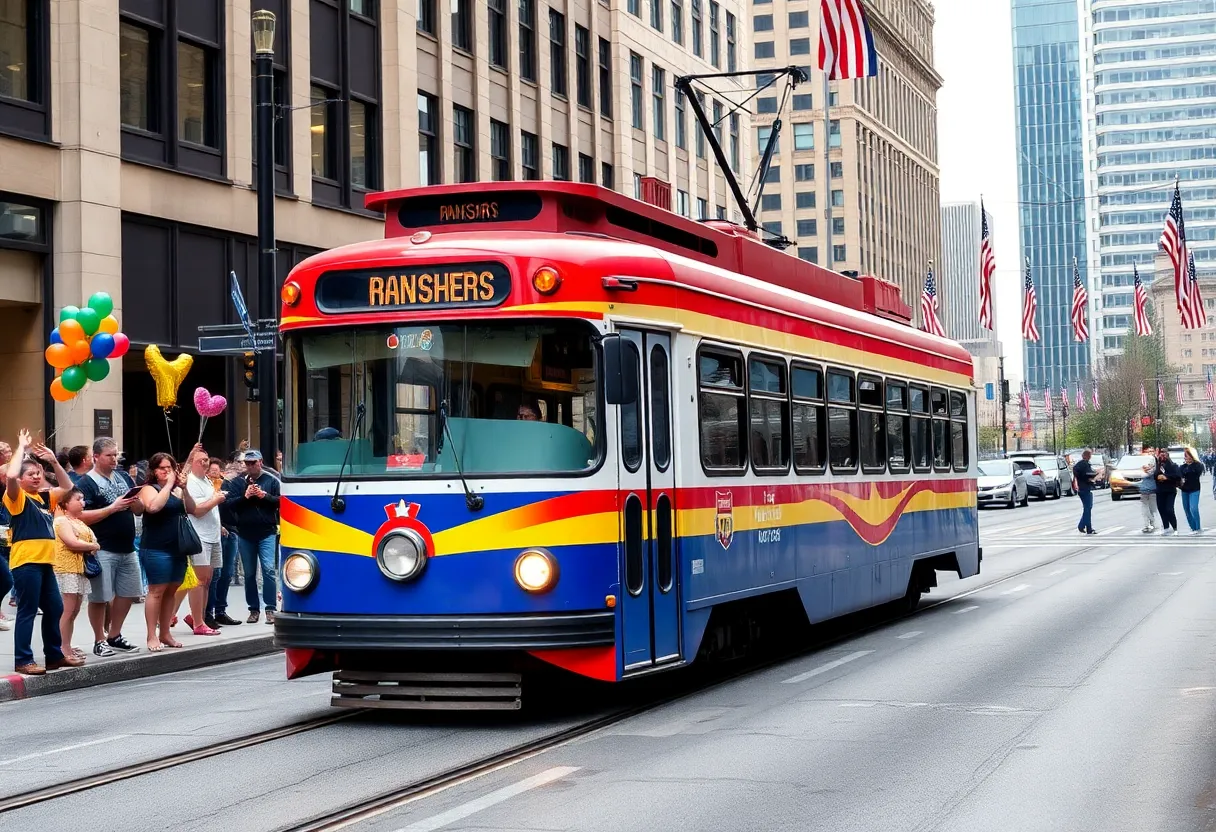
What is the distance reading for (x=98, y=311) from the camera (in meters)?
17.6

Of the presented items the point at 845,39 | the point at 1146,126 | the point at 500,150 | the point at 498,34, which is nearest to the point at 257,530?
the point at 845,39

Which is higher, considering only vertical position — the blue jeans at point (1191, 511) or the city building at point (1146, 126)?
the city building at point (1146, 126)

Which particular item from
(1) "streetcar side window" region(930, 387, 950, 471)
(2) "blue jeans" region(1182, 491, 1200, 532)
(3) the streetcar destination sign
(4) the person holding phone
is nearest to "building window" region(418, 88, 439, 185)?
(2) "blue jeans" region(1182, 491, 1200, 532)

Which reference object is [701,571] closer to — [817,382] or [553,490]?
[553,490]

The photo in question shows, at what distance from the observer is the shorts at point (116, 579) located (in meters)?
14.1

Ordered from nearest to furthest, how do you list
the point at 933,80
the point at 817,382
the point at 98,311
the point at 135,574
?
the point at 817,382 < the point at 135,574 < the point at 98,311 < the point at 933,80

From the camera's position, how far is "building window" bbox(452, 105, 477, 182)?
36.1m

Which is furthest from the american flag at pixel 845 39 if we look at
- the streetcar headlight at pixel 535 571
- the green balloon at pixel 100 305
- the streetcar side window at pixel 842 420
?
the streetcar headlight at pixel 535 571

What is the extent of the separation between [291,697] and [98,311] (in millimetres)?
7264

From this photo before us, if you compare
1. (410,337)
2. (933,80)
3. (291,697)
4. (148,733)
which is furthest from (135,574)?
(933,80)

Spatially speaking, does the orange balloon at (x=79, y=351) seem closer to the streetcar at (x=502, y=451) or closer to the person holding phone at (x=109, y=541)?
the person holding phone at (x=109, y=541)

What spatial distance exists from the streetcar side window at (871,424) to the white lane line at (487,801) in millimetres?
6895

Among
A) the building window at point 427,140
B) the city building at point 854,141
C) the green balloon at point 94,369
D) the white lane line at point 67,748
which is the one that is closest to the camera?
the white lane line at point 67,748

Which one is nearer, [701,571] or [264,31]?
[701,571]
